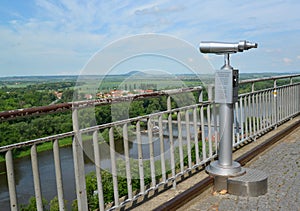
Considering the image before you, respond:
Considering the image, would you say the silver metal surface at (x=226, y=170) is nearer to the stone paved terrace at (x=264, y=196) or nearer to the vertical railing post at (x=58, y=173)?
the stone paved terrace at (x=264, y=196)

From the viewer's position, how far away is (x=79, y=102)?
6.52 feet

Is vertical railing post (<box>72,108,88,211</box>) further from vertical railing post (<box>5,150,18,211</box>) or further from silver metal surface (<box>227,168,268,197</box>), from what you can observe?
silver metal surface (<box>227,168,268,197</box>)

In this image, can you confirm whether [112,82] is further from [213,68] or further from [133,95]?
[213,68]

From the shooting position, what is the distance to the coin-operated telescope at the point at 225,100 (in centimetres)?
302

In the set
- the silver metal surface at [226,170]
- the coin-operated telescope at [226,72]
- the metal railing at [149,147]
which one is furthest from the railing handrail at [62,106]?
the silver metal surface at [226,170]

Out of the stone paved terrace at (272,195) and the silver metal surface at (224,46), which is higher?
the silver metal surface at (224,46)

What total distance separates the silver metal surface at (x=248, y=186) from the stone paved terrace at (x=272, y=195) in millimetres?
55

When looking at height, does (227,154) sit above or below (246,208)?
above

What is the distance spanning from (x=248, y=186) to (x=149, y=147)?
1.17m

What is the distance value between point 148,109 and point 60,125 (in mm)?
997

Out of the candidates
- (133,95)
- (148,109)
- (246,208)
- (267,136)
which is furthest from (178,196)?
(267,136)

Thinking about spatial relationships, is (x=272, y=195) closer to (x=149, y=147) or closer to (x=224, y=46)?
(x=149, y=147)

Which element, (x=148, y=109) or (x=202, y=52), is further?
(x=202, y=52)

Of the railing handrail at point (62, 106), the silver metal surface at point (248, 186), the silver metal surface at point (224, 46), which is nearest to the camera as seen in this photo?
the railing handrail at point (62, 106)
